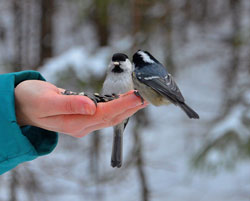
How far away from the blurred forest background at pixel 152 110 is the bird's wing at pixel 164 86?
2019 mm

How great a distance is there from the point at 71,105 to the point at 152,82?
0.70 meters

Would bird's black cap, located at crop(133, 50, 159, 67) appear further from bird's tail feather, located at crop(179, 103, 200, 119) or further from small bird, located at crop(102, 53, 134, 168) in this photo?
bird's tail feather, located at crop(179, 103, 200, 119)

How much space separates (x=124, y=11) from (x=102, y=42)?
852 mm

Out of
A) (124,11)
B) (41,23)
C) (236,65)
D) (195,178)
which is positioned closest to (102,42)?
(124,11)

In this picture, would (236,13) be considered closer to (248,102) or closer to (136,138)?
(248,102)

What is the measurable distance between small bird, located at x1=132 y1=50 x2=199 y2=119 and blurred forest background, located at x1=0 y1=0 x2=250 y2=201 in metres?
1.92

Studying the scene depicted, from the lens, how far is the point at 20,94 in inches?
77.3

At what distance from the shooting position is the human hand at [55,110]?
6.21 ft

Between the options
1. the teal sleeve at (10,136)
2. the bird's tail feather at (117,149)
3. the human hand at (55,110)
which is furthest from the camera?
the bird's tail feather at (117,149)

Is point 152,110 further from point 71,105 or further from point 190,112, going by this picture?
point 71,105

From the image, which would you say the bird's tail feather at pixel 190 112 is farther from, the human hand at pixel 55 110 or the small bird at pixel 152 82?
the human hand at pixel 55 110

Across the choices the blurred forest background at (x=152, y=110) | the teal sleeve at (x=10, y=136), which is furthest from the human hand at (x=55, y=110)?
the blurred forest background at (x=152, y=110)

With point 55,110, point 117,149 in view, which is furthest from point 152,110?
point 55,110

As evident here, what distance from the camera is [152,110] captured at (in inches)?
318
